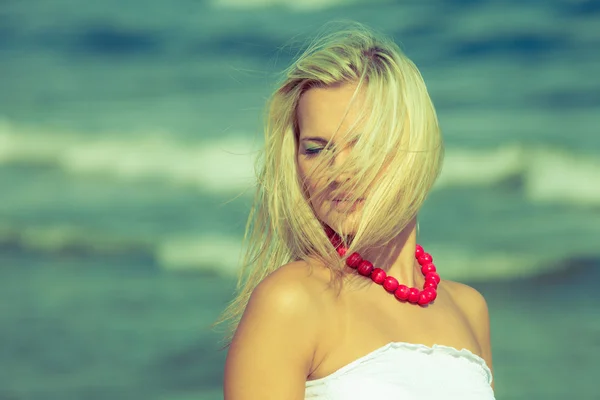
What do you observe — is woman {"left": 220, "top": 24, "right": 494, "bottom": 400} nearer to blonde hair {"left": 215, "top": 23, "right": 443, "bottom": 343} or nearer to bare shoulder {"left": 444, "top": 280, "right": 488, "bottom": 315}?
blonde hair {"left": 215, "top": 23, "right": 443, "bottom": 343}

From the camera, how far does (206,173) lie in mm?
3508

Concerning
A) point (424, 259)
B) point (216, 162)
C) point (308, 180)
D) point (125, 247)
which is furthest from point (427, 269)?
point (125, 247)

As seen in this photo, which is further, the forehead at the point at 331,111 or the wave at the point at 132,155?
the wave at the point at 132,155

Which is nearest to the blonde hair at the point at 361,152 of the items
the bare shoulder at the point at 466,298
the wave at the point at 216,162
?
the bare shoulder at the point at 466,298

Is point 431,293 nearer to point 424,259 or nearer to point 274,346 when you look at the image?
point 424,259

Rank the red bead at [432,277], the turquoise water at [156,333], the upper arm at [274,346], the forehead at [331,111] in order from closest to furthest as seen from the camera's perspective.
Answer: the upper arm at [274,346] < the forehead at [331,111] < the red bead at [432,277] < the turquoise water at [156,333]

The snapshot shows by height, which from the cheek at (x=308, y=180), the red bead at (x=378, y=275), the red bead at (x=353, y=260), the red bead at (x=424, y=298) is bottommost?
the red bead at (x=424, y=298)

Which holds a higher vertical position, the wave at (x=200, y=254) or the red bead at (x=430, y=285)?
the red bead at (x=430, y=285)

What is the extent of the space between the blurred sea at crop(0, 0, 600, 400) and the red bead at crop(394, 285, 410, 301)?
1884mm

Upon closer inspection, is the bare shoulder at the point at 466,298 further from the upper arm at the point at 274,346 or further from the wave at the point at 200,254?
the wave at the point at 200,254

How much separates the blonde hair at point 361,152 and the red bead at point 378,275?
0.17 ft

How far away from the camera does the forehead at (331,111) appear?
151 cm

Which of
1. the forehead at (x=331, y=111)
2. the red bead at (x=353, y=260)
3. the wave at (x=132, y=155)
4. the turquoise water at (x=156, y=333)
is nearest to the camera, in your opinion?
the forehead at (x=331, y=111)

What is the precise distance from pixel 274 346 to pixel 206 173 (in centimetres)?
215
